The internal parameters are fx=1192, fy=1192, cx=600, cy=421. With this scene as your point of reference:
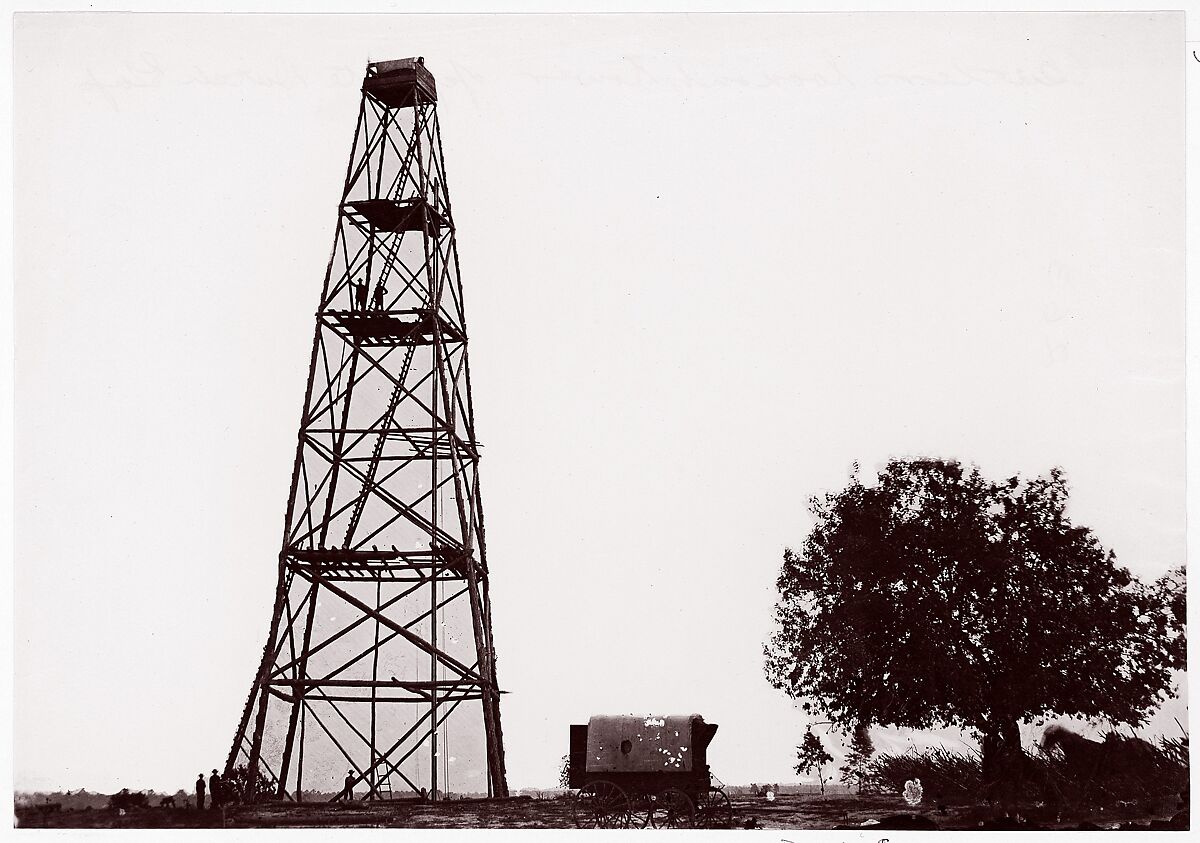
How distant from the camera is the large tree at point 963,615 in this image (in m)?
15.6

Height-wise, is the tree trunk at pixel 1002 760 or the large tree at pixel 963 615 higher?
the large tree at pixel 963 615

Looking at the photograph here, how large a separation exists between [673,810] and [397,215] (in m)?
9.17

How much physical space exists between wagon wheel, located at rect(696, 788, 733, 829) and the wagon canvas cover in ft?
1.70

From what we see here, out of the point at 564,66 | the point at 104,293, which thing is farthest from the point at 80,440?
the point at 564,66

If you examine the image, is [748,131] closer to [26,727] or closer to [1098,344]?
[1098,344]

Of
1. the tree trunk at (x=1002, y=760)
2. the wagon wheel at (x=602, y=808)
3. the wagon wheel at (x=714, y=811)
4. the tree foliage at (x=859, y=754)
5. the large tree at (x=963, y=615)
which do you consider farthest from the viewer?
the tree foliage at (x=859, y=754)

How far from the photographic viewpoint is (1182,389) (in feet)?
51.1

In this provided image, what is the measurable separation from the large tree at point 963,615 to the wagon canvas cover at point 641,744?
162 centimetres

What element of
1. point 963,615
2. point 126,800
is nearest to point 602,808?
point 963,615

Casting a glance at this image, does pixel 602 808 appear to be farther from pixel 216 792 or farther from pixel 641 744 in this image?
pixel 216 792

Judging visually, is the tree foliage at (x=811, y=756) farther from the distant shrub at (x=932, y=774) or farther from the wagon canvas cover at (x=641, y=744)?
the wagon canvas cover at (x=641, y=744)

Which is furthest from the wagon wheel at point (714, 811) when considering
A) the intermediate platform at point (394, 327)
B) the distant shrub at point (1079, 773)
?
the intermediate platform at point (394, 327)

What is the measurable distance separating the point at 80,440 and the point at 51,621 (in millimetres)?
2479

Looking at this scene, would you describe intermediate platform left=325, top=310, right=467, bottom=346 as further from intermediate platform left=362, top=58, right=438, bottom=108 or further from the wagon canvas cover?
the wagon canvas cover
